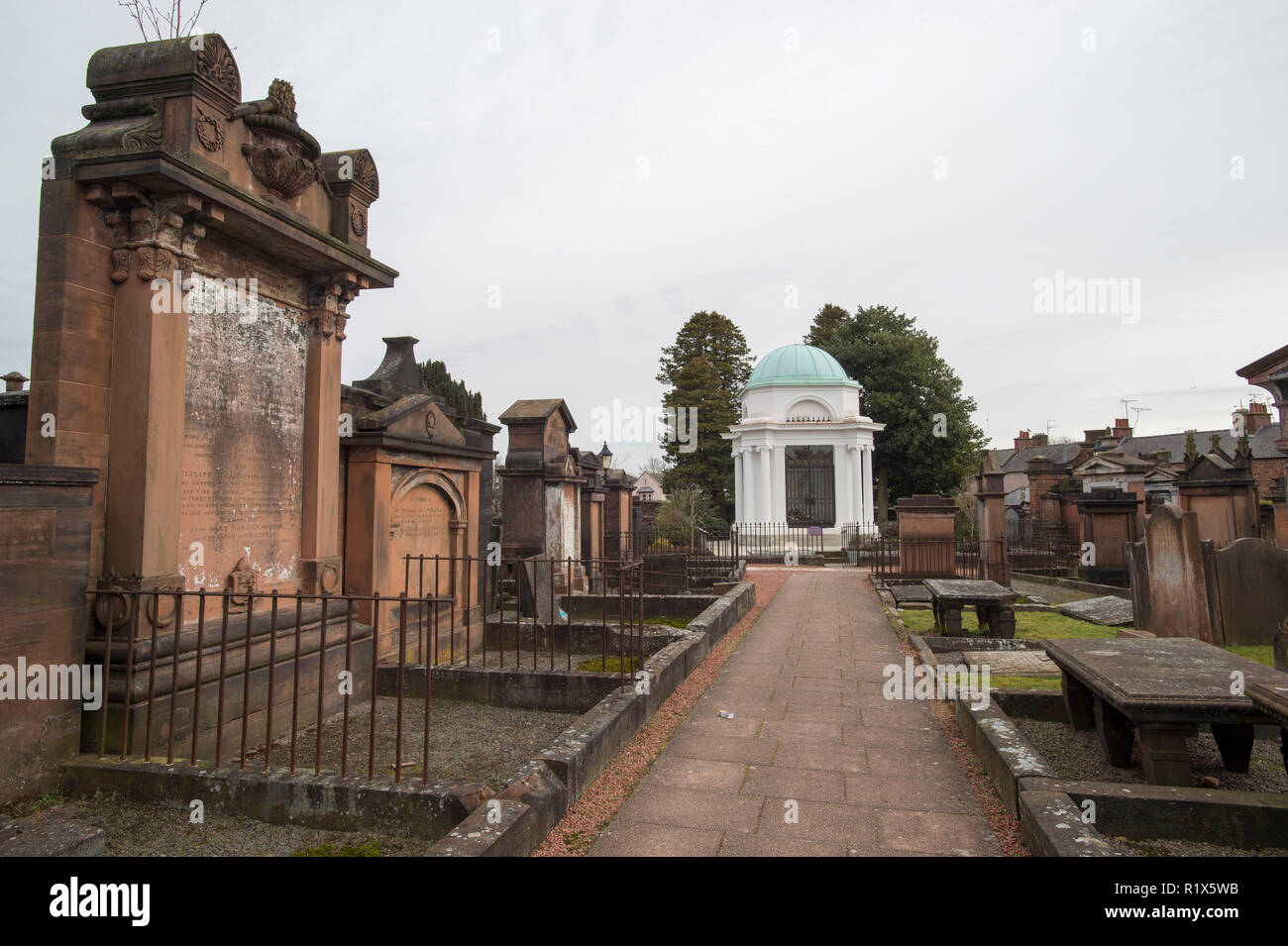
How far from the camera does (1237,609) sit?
8.12 metres

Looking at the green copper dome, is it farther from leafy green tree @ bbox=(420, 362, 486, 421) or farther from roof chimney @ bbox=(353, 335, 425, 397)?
roof chimney @ bbox=(353, 335, 425, 397)

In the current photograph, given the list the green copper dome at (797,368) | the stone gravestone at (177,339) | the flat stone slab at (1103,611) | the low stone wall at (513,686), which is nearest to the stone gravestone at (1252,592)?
the flat stone slab at (1103,611)

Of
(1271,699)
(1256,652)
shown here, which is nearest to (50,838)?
(1271,699)

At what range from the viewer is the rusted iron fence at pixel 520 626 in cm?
720

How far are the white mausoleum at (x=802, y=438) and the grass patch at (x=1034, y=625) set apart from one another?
15.6m

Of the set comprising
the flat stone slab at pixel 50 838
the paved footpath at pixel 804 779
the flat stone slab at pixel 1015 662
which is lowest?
the paved footpath at pixel 804 779

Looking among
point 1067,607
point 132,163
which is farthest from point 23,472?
point 1067,607

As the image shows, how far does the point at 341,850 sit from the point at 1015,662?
6841mm

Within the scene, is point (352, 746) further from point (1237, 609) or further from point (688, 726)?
point (1237, 609)

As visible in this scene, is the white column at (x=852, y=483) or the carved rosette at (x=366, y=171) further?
the white column at (x=852, y=483)

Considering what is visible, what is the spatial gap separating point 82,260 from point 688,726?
527 centimetres

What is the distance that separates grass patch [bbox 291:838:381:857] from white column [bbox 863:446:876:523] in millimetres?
26023

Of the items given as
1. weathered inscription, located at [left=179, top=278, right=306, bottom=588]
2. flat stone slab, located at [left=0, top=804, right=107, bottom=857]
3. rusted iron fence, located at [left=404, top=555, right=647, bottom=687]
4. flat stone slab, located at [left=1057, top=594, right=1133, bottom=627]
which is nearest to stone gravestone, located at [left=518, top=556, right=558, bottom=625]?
rusted iron fence, located at [left=404, top=555, right=647, bottom=687]

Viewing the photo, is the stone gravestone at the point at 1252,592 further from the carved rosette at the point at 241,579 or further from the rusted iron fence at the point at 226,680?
the carved rosette at the point at 241,579
